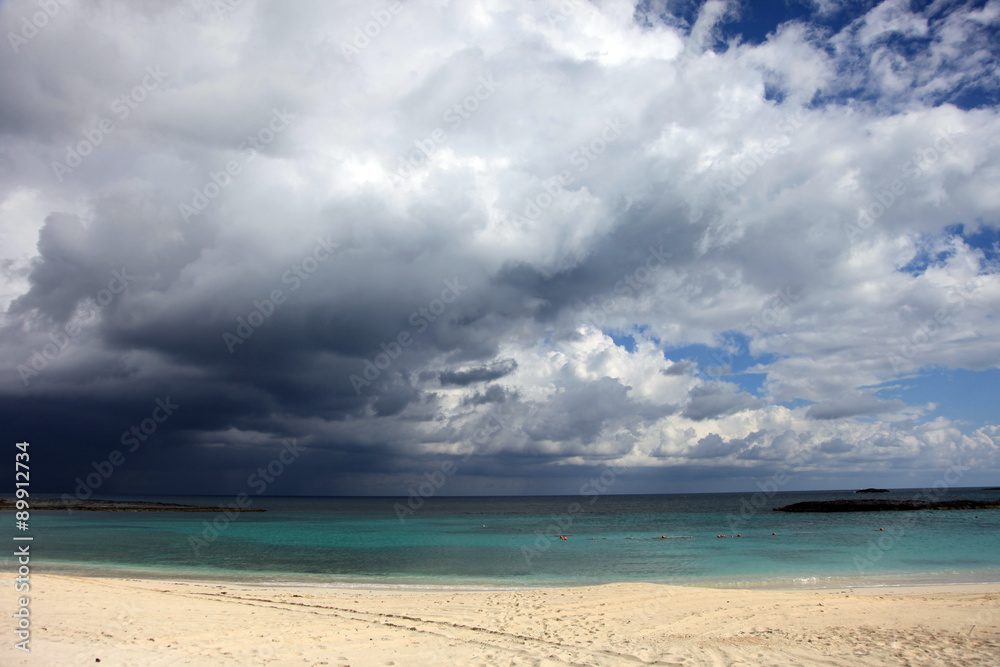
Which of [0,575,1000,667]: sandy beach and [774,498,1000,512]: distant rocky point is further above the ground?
[0,575,1000,667]: sandy beach

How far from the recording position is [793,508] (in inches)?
3666

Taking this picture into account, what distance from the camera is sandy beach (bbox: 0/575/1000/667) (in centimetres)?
1164

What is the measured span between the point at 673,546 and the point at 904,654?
29687mm

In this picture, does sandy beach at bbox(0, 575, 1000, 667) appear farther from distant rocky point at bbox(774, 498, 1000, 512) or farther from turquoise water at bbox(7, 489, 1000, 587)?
distant rocky point at bbox(774, 498, 1000, 512)

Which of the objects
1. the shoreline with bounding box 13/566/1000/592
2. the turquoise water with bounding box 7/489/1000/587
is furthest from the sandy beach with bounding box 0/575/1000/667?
the turquoise water with bounding box 7/489/1000/587

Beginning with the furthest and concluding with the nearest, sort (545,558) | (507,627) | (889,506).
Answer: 1. (889,506)
2. (545,558)
3. (507,627)

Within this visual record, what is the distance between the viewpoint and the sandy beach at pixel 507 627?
1164cm

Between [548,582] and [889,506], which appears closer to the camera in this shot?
[548,582]

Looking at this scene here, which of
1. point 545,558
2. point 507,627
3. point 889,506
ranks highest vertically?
point 507,627

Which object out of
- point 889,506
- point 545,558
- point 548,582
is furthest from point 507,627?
point 889,506

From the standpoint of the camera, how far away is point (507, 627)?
14.4 metres

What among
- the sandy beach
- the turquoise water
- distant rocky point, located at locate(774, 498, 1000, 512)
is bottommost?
distant rocky point, located at locate(774, 498, 1000, 512)

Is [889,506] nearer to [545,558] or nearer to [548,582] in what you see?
[545,558]

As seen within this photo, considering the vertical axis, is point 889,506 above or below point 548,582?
below
